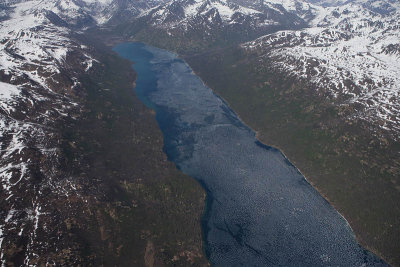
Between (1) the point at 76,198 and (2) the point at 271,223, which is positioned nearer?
(1) the point at 76,198

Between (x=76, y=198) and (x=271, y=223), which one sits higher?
(x=76, y=198)

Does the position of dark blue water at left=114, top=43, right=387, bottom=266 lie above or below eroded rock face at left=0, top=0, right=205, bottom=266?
below

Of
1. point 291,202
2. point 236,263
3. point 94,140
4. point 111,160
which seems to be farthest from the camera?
point 94,140

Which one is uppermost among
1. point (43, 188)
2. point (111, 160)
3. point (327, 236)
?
point (43, 188)

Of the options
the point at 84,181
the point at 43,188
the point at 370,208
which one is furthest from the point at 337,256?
the point at 43,188

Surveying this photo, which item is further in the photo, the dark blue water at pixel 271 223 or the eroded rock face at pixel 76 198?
the dark blue water at pixel 271 223

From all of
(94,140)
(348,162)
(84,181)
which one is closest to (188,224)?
(84,181)

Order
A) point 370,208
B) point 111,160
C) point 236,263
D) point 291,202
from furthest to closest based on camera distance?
1. point 111,160
2. point 291,202
3. point 370,208
4. point 236,263

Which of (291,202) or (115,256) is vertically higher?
(115,256)

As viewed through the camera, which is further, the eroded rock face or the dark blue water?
the dark blue water

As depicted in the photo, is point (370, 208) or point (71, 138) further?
point (71, 138)

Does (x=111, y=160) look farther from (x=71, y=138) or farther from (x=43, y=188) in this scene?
(x=43, y=188)
